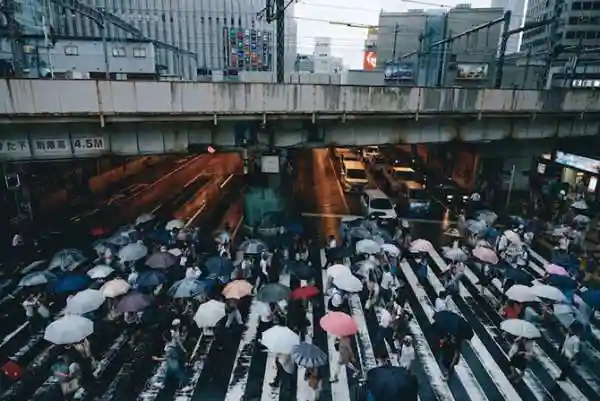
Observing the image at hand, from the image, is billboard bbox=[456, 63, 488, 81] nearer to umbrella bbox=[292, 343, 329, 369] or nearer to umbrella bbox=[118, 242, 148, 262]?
umbrella bbox=[118, 242, 148, 262]

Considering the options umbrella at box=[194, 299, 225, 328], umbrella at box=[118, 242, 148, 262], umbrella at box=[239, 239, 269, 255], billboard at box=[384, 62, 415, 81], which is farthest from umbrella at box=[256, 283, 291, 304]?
billboard at box=[384, 62, 415, 81]

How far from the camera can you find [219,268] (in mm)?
12328

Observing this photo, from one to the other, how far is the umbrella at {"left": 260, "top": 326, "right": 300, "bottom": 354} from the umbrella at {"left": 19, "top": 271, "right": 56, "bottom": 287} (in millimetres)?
7112

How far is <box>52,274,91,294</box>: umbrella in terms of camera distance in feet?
36.5

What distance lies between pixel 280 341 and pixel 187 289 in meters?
3.53

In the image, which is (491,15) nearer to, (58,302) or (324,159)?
(324,159)

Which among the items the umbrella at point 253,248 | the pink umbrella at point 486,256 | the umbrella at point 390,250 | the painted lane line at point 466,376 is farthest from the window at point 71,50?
the pink umbrella at point 486,256

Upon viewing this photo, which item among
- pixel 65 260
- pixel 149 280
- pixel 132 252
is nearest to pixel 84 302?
pixel 149 280

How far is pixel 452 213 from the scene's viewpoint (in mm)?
23531

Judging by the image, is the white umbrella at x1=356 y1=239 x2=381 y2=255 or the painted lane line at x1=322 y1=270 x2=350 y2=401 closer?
the painted lane line at x1=322 y1=270 x2=350 y2=401

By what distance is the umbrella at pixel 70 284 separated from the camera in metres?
11.1

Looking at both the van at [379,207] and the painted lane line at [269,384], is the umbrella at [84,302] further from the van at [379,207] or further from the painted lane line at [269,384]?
the van at [379,207]

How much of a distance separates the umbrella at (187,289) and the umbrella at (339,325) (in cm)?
369

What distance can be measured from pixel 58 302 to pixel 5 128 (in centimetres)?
628
